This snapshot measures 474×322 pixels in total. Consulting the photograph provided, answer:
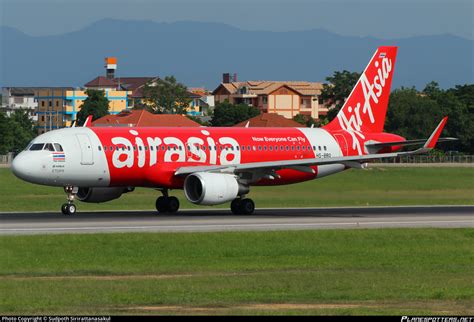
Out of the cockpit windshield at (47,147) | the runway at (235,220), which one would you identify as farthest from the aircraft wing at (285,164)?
the cockpit windshield at (47,147)

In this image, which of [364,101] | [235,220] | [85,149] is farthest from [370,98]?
[85,149]

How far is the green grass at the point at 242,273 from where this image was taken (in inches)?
938

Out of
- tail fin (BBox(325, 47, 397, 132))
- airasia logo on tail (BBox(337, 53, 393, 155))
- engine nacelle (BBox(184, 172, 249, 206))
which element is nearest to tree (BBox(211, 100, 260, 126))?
tail fin (BBox(325, 47, 397, 132))

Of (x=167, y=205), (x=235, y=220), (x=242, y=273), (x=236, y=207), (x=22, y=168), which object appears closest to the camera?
(x=242, y=273)

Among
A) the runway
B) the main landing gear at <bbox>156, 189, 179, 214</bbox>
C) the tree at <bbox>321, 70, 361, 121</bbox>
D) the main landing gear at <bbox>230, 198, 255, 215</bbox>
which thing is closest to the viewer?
the runway

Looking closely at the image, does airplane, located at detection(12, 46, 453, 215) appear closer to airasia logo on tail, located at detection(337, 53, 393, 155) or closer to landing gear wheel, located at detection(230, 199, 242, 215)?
landing gear wheel, located at detection(230, 199, 242, 215)

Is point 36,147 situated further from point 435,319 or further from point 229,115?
point 229,115

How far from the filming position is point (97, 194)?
50.5 meters

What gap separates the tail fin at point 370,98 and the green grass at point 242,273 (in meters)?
19.2

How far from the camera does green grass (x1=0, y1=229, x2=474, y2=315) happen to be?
23828 mm

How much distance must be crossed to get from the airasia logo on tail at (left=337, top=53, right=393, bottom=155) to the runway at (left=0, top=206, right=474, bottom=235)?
5.82 m

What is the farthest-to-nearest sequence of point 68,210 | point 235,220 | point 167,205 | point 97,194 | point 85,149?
point 167,205
point 97,194
point 68,210
point 85,149
point 235,220

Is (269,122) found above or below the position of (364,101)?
above

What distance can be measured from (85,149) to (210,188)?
5385mm
